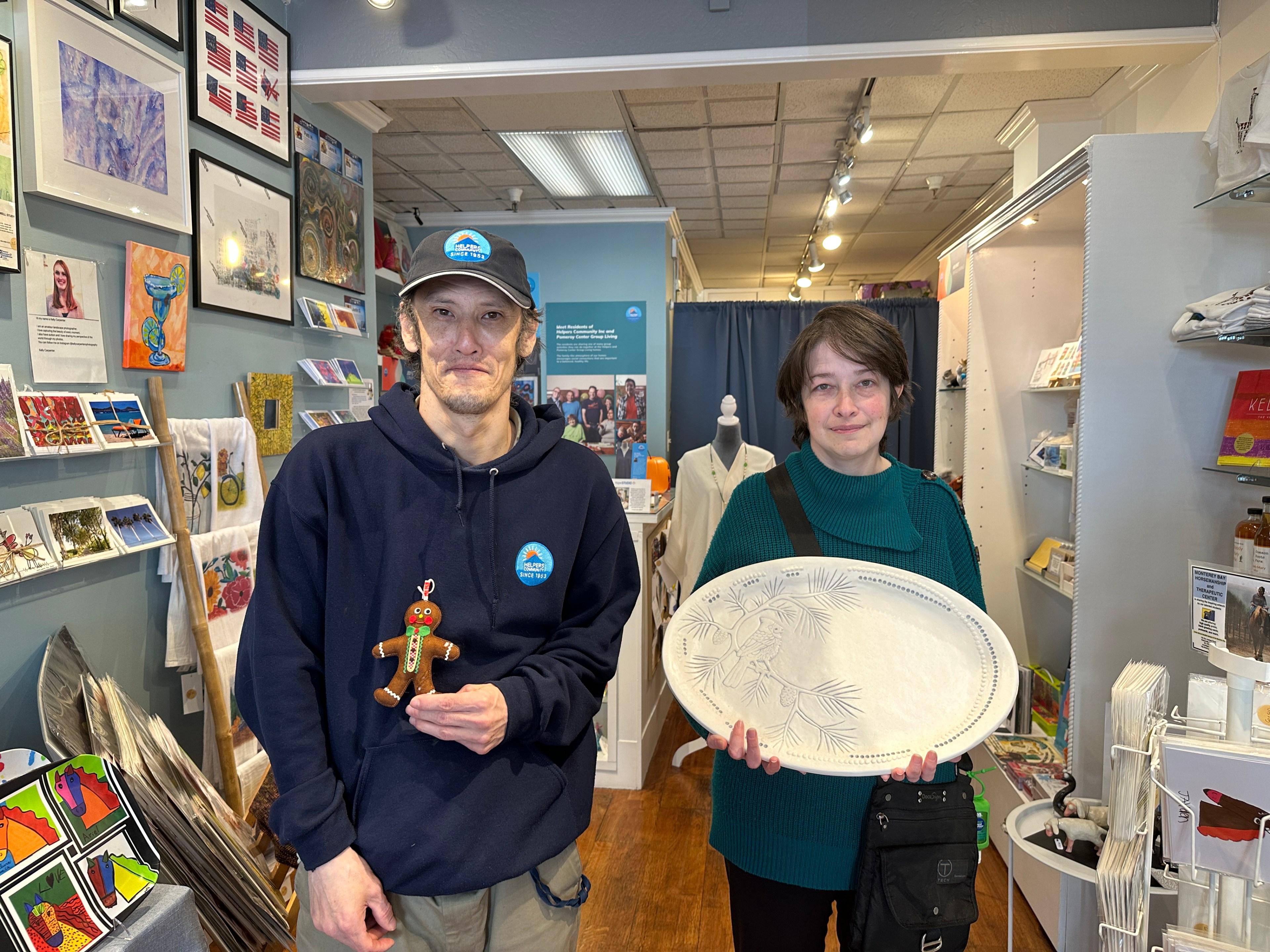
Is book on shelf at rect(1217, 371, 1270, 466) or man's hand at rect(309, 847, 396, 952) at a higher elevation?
book on shelf at rect(1217, 371, 1270, 466)

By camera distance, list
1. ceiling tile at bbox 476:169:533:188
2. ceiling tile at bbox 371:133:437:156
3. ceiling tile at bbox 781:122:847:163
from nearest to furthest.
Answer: ceiling tile at bbox 781:122:847:163 < ceiling tile at bbox 371:133:437:156 < ceiling tile at bbox 476:169:533:188

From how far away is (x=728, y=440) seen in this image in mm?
3436

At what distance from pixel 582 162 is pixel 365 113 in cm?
184

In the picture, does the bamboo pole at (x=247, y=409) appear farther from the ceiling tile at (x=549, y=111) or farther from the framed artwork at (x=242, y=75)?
the ceiling tile at (x=549, y=111)

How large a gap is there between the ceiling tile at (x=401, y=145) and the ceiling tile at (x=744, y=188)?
6.36ft

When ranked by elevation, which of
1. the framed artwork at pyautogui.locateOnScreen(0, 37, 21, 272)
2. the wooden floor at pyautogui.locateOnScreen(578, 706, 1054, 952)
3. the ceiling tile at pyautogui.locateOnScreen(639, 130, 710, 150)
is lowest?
the wooden floor at pyautogui.locateOnScreen(578, 706, 1054, 952)

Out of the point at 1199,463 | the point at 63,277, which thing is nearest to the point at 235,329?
the point at 63,277

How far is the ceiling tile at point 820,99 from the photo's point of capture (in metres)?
3.50

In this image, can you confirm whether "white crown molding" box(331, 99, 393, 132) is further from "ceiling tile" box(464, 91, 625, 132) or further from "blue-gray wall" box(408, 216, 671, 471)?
"blue-gray wall" box(408, 216, 671, 471)

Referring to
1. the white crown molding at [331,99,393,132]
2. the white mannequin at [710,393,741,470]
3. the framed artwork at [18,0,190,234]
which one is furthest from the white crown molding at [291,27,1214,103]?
the white mannequin at [710,393,741,470]

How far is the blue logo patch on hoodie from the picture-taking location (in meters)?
1.13

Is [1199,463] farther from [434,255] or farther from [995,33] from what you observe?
[434,255]

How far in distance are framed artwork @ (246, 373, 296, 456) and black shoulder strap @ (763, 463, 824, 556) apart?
1.68 metres

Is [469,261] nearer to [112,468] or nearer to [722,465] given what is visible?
[112,468]
